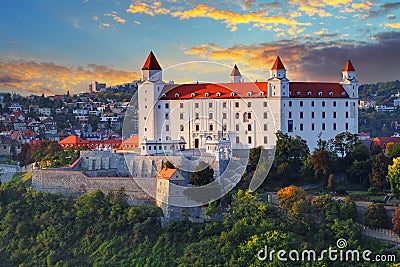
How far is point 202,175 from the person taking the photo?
3131 centimetres

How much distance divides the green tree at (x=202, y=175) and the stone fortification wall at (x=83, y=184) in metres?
1.86

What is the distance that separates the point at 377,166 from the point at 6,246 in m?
18.3

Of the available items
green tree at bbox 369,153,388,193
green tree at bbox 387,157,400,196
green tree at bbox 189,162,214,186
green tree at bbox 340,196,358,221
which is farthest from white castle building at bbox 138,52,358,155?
green tree at bbox 340,196,358,221

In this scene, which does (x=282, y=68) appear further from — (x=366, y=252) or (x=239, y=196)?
(x=366, y=252)

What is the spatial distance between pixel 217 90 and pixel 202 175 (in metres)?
10.3

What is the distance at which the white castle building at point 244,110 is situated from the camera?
39500 millimetres

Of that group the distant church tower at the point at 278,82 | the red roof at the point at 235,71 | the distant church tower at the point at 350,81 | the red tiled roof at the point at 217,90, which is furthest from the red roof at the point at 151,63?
the distant church tower at the point at 350,81

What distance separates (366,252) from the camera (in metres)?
26.7

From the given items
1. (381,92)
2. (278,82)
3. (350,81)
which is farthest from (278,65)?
(381,92)

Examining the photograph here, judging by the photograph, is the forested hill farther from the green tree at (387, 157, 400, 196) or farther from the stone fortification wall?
the stone fortification wall

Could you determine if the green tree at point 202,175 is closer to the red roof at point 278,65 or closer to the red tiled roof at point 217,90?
the red tiled roof at point 217,90

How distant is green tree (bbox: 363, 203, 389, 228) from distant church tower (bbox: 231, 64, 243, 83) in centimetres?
1661

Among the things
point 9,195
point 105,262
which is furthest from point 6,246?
point 105,262

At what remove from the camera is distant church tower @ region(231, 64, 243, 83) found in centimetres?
4253
